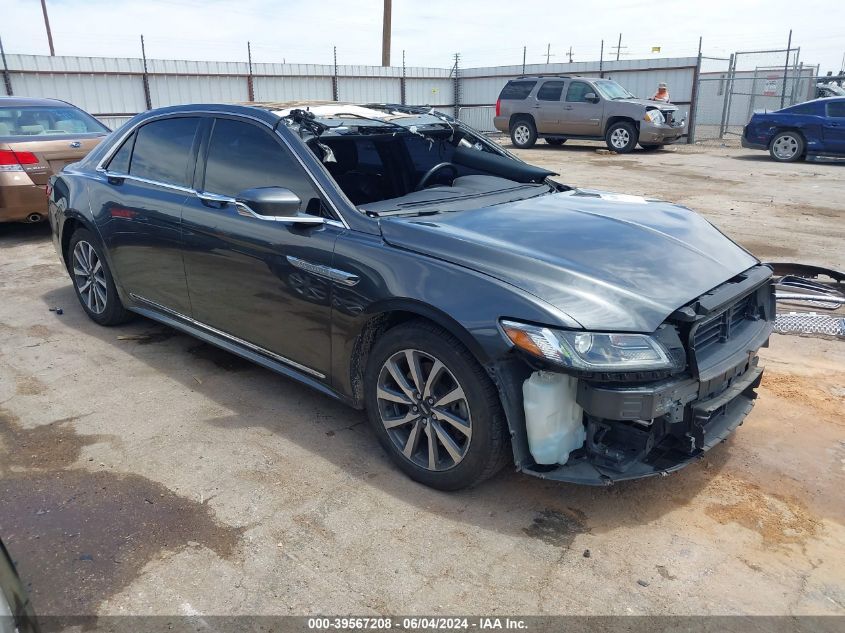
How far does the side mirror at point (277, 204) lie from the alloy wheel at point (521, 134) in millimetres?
16870

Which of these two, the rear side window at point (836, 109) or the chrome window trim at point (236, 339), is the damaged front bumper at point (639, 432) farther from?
the rear side window at point (836, 109)

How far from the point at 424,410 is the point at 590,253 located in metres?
1.05

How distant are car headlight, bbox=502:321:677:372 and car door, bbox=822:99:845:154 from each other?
15.0 m

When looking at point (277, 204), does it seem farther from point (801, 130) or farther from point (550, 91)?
point (550, 91)

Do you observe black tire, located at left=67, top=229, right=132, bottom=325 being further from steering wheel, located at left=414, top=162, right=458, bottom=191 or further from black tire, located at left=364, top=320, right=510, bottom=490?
black tire, located at left=364, top=320, right=510, bottom=490

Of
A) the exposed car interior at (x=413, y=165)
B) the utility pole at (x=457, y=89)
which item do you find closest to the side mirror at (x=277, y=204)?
the exposed car interior at (x=413, y=165)

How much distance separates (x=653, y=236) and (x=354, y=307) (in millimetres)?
1550

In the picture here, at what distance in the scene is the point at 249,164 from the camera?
3.90 m

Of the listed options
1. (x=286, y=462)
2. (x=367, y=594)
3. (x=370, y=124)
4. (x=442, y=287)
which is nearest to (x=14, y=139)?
(x=370, y=124)

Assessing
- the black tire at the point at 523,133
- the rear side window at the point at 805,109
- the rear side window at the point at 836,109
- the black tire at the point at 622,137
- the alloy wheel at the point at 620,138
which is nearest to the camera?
the rear side window at the point at 836,109

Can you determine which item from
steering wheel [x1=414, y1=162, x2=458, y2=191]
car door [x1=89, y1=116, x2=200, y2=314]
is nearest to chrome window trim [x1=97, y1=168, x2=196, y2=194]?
car door [x1=89, y1=116, x2=200, y2=314]

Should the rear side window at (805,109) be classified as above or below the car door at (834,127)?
above

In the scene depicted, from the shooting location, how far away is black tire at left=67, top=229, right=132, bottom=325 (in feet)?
16.9

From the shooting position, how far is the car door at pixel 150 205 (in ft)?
14.2
